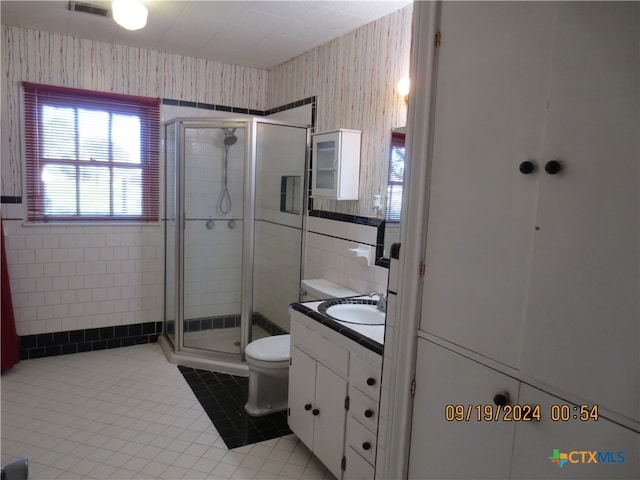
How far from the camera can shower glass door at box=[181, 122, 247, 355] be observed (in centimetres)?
346

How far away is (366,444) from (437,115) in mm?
1359

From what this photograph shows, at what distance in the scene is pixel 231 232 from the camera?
352 centimetres

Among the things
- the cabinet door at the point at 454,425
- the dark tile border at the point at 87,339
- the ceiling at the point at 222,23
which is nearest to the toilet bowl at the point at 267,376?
the cabinet door at the point at 454,425

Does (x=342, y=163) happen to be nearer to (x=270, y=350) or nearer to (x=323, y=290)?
(x=323, y=290)

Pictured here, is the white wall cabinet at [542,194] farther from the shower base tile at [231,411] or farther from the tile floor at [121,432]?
the shower base tile at [231,411]

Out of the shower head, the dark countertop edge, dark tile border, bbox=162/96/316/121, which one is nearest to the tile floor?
the dark countertop edge

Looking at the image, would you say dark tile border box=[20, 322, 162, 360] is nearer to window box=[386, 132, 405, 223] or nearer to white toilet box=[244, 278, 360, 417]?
white toilet box=[244, 278, 360, 417]

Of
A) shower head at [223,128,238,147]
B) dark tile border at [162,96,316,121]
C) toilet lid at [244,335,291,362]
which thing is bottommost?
toilet lid at [244,335,291,362]

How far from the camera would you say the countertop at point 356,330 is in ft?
5.84

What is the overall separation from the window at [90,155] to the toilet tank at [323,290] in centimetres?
161

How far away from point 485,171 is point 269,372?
2.02 metres

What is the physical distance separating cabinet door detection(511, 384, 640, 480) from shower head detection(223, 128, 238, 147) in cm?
287

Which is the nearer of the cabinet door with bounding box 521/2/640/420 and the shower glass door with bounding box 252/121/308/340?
the cabinet door with bounding box 521/2/640/420

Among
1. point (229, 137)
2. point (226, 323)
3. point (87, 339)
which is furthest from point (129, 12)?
point (87, 339)
